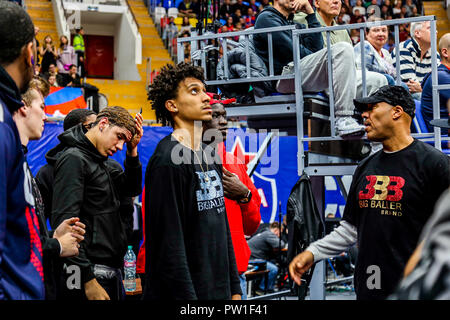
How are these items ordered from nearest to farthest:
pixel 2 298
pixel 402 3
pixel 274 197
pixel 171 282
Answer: pixel 2 298 → pixel 171 282 → pixel 274 197 → pixel 402 3

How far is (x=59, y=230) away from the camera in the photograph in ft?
9.77

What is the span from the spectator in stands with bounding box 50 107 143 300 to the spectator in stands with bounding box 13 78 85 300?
53 cm

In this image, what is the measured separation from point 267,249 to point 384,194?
21.9 ft

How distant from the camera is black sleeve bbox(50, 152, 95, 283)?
352 centimetres

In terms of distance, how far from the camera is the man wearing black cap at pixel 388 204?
356cm

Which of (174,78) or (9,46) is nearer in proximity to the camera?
(9,46)

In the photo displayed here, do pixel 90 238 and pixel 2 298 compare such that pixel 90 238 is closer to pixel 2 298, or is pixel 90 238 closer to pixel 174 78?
pixel 174 78

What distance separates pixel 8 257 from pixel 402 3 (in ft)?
74.3

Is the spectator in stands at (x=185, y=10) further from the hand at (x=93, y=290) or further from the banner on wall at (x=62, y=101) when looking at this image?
the hand at (x=93, y=290)

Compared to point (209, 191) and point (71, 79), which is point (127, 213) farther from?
point (71, 79)

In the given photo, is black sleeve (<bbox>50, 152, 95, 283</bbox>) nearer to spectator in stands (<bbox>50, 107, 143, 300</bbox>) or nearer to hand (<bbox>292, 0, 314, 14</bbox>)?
spectator in stands (<bbox>50, 107, 143, 300</bbox>)

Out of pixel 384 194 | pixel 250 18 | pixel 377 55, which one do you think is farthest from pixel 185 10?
pixel 384 194

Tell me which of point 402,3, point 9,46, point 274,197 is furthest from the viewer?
point 402,3

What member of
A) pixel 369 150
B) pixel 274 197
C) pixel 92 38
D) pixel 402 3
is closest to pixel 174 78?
pixel 369 150
